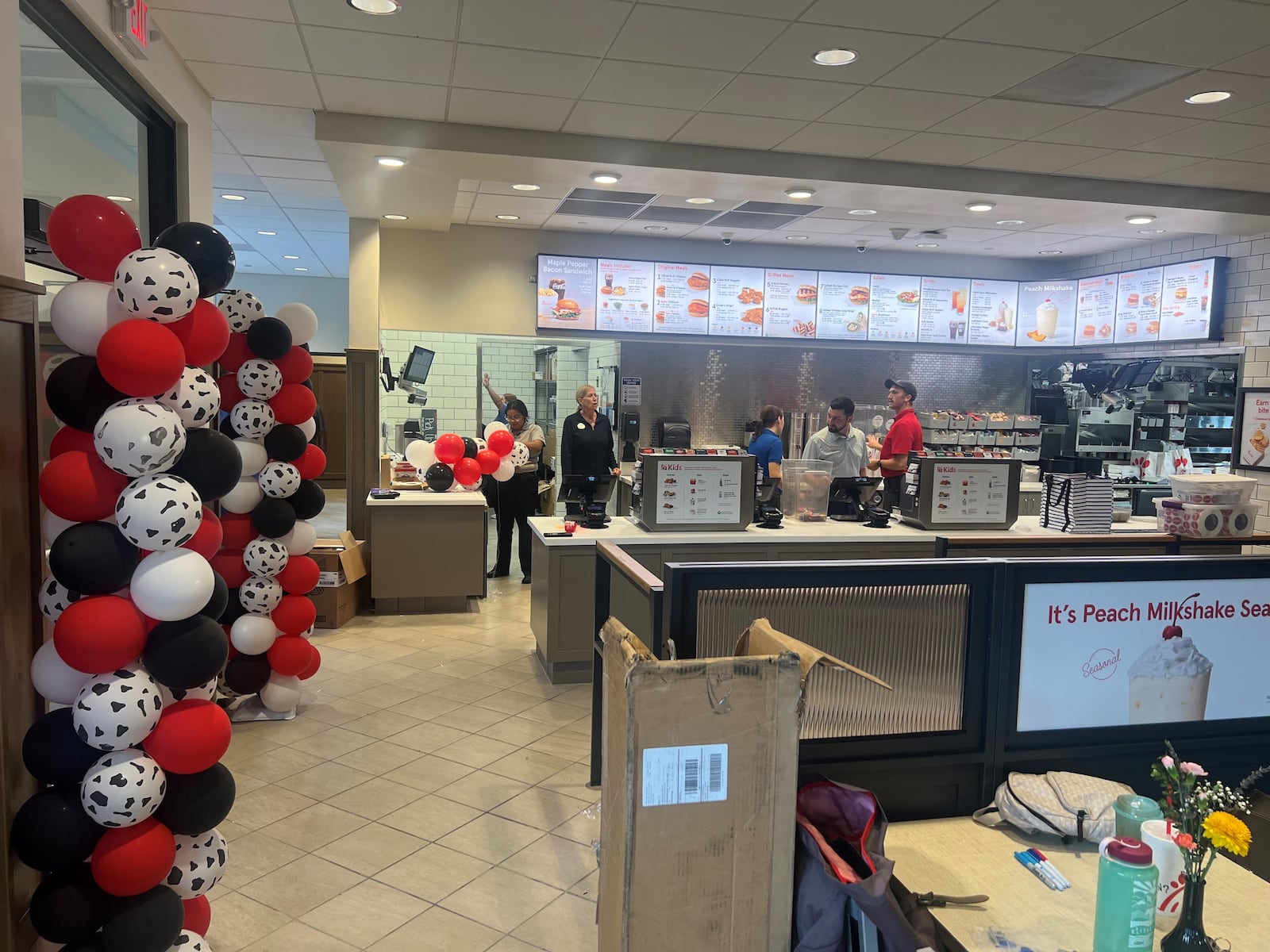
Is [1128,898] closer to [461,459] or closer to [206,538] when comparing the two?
[206,538]

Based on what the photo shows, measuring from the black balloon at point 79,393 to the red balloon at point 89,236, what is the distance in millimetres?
244

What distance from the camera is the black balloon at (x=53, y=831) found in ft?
6.84

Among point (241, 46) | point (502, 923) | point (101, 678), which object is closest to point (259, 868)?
point (502, 923)

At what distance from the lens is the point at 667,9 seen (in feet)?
11.3

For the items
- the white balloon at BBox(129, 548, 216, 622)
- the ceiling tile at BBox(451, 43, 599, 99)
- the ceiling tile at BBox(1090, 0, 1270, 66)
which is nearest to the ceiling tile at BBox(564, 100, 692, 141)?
the ceiling tile at BBox(451, 43, 599, 99)

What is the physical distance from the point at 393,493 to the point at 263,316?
2.67 m

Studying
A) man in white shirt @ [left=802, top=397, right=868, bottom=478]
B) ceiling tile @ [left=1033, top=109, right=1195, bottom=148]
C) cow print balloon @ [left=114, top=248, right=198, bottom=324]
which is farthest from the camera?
man in white shirt @ [left=802, top=397, right=868, bottom=478]

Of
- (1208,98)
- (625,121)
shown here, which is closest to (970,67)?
(1208,98)

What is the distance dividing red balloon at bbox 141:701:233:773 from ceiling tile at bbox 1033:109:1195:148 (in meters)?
4.94

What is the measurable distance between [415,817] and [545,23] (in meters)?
3.31

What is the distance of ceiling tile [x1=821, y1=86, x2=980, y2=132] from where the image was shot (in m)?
4.34

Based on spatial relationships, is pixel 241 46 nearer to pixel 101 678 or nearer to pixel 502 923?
pixel 101 678

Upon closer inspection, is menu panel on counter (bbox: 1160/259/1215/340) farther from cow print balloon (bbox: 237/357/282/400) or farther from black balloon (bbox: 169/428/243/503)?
black balloon (bbox: 169/428/243/503)

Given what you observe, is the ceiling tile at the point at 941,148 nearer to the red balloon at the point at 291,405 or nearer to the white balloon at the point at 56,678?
the red balloon at the point at 291,405
